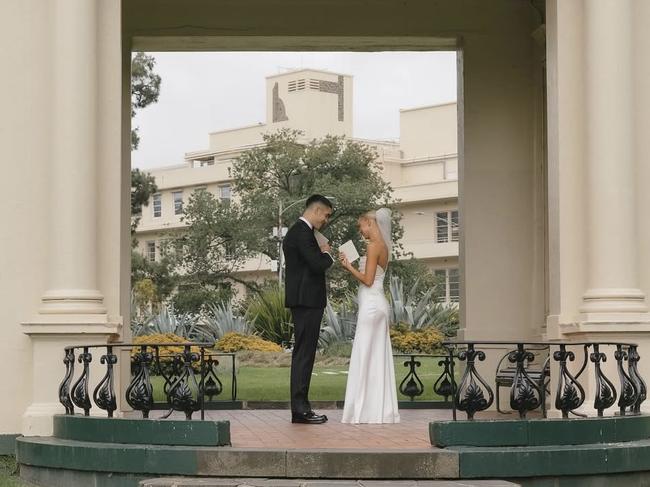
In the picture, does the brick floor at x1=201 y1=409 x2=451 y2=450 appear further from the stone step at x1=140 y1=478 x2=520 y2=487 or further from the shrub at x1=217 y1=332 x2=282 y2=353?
the shrub at x1=217 y1=332 x2=282 y2=353

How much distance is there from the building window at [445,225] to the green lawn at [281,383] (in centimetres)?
4259

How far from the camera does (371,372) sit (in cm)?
1268

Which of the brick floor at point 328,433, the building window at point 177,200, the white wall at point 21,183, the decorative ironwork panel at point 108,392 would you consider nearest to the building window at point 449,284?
the building window at point 177,200

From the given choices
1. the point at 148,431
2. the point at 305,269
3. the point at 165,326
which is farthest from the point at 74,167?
the point at 165,326

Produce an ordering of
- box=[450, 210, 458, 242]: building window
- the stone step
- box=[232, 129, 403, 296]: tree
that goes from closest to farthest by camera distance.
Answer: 1. the stone step
2. box=[232, 129, 403, 296]: tree
3. box=[450, 210, 458, 242]: building window

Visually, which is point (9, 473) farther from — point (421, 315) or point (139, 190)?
point (139, 190)

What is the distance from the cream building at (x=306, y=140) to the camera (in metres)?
82.0

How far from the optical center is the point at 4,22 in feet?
40.2

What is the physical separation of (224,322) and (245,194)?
27.4m

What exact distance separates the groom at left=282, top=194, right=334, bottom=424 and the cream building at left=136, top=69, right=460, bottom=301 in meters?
63.3

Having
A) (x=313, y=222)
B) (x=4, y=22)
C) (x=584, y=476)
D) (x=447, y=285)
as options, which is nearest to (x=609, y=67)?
(x=313, y=222)

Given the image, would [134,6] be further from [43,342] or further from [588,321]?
[588,321]

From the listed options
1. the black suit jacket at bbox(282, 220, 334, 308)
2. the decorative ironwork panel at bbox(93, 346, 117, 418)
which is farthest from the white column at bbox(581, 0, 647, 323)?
the decorative ironwork panel at bbox(93, 346, 117, 418)

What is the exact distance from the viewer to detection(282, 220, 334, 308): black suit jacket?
12297 mm
